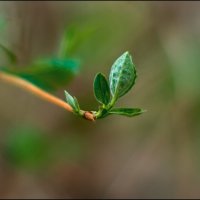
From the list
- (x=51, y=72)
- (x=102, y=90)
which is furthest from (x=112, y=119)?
(x=102, y=90)

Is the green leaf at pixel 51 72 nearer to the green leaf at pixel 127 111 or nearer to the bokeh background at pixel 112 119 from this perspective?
the green leaf at pixel 127 111

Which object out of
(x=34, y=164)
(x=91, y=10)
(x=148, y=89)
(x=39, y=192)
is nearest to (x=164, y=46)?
(x=148, y=89)

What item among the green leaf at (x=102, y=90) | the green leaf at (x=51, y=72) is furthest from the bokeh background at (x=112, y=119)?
the green leaf at (x=102, y=90)

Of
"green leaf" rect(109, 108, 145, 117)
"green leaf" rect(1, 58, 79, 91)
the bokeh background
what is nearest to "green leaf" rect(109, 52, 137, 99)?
"green leaf" rect(109, 108, 145, 117)

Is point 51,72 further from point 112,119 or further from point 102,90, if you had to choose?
point 112,119

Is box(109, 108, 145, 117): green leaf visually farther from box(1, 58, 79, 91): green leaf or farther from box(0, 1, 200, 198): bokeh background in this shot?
box(0, 1, 200, 198): bokeh background

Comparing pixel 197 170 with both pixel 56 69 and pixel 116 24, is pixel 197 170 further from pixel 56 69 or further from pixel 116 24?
pixel 56 69
